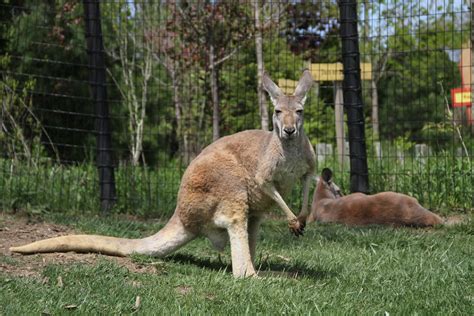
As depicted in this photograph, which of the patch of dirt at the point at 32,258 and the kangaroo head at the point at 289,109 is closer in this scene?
the kangaroo head at the point at 289,109

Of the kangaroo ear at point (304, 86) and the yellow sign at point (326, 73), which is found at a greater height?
the yellow sign at point (326, 73)

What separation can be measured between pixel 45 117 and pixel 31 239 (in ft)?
16.5

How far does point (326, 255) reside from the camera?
521 centimetres

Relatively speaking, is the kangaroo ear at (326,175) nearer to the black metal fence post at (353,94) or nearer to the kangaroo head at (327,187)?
the kangaroo head at (327,187)

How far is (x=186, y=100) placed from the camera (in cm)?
1117

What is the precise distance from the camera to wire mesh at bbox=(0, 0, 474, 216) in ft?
25.5

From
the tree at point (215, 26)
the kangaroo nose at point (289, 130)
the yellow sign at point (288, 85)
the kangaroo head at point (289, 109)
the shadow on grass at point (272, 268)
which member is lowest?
the shadow on grass at point (272, 268)

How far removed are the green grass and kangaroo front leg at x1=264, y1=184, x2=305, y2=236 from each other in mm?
304

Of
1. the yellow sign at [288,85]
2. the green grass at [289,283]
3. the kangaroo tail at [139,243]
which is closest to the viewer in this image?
the green grass at [289,283]

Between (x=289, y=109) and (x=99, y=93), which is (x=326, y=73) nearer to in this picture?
(x=99, y=93)

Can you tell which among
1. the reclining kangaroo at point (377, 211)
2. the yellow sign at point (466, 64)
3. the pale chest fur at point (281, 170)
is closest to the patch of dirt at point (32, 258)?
the pale chest fur at point (281, 170)

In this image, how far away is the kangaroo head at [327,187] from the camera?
747 centimetres

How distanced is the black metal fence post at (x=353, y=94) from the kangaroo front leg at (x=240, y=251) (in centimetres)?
328

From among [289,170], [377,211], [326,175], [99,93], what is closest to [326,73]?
[326,175]
